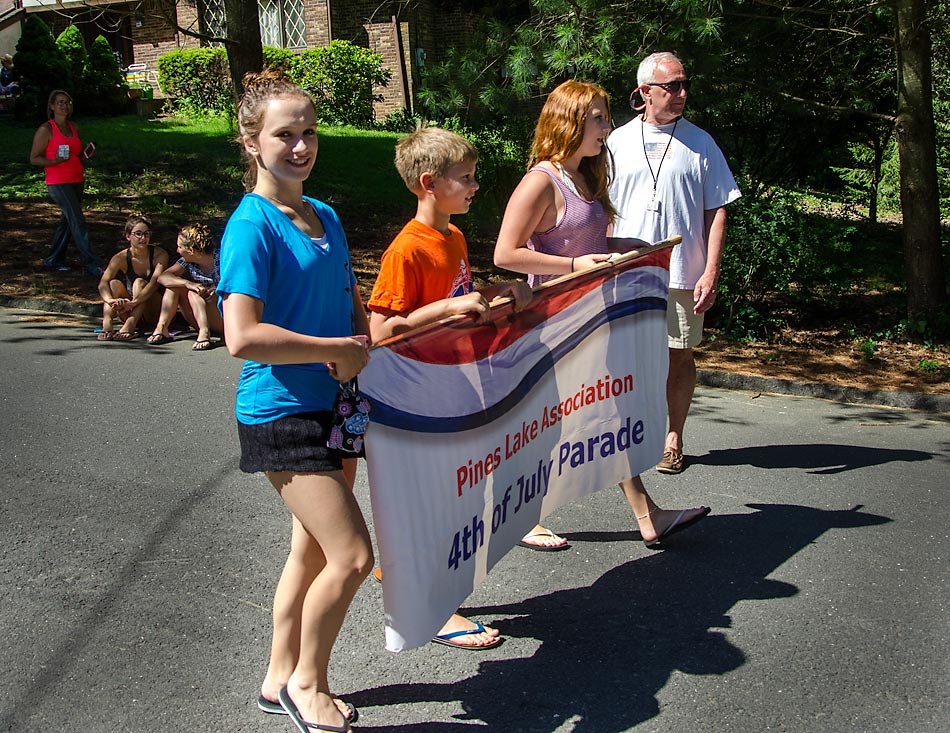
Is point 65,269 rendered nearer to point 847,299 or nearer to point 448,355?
point 847,299

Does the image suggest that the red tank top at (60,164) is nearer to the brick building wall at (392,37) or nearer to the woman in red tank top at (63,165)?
the woman in red tank top at (63,165)

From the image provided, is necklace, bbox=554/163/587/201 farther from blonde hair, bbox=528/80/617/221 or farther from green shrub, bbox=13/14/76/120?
green shrub, bbox=13/14/76/120

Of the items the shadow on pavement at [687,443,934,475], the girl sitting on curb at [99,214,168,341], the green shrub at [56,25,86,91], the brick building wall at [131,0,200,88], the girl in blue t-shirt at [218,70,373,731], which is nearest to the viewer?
the girl in blue t-shirt at [218,70,373,731]

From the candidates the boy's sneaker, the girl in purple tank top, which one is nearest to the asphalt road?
the boy's sneaker

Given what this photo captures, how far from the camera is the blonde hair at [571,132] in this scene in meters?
4.20

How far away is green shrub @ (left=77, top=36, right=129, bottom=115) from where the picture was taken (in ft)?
81.7

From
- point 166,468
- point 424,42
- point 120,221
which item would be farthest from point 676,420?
point 424,42

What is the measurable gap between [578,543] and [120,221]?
10.6m

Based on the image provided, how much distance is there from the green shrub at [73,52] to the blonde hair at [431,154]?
77.5 feet

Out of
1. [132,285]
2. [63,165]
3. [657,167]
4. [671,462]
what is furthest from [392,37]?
[671,462]

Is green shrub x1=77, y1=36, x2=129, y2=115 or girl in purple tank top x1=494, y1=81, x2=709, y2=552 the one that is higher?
green shrub x1=77, y1=36, x2=129, y2=115

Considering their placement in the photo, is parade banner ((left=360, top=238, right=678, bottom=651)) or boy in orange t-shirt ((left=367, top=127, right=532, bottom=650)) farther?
boy in orange t-shirt ((left=367, top=127, right=532, bottom=650))

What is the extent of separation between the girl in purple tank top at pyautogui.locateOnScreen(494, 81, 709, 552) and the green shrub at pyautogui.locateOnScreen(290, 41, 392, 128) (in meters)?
22.4

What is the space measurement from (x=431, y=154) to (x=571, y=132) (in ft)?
2.53
